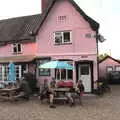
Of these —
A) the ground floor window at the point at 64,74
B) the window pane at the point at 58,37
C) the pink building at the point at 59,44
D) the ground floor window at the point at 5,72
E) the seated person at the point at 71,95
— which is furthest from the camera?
the ground floor window at the point at 5,72

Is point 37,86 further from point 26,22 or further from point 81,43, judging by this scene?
point 26,22

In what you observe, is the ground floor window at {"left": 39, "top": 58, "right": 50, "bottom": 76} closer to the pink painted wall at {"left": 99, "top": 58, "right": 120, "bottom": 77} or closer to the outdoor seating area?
the outdoor seating area

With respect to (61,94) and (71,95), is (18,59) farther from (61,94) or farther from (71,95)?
(71,95)

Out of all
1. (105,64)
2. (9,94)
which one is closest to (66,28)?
(9,94)

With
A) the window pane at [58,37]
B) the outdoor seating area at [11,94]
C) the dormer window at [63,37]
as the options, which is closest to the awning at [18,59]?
the window pane at [58,37]

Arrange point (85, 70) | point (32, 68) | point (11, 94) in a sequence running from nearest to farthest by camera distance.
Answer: point (11, 94) → point (85, 70) → point (32, 68)

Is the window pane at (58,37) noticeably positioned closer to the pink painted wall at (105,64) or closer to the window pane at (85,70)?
the window pane at (85,70)

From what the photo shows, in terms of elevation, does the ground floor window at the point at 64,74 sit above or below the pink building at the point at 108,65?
below

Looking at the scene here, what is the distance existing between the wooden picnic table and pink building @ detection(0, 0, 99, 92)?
8.69m

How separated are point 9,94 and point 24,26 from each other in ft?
47.1

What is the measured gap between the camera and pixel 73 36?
105ft

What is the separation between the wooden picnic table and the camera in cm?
2363

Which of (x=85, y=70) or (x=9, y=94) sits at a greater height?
(x=85, y=70)

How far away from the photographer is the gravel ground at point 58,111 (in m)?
17.3
